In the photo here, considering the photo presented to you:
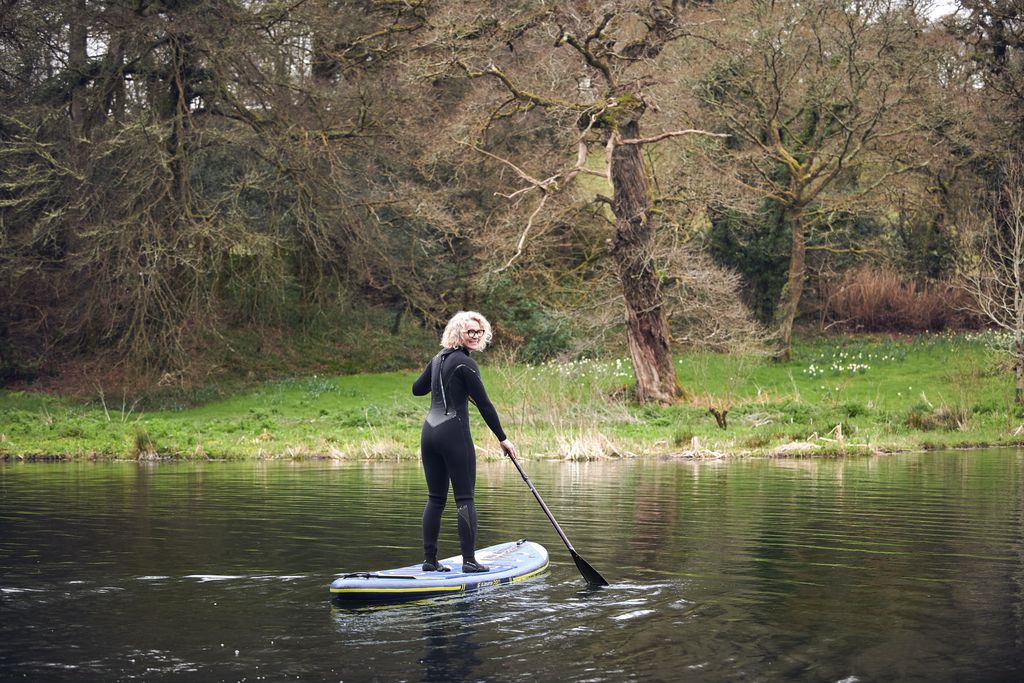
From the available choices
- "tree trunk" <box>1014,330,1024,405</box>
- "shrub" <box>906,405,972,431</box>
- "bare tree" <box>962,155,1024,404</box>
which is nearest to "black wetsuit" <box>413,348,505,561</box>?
"shrub" <box>906,405,972,431</box>

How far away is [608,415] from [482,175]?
1283cm

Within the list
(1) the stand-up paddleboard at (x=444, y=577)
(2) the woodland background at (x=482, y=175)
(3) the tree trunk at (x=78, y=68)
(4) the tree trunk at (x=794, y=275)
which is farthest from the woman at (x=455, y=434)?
(4) the tree trunk at (x=794, y=275)

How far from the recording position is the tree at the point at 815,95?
3241cm

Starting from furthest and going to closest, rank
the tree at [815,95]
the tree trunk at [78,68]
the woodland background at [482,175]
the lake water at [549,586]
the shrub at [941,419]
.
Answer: the tree at [815,95] → the tree trunk at [78,68] → the woodland background at [482,175] → the shrub at [941,419] → the lake water at [549,586]

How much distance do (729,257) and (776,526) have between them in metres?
26.7

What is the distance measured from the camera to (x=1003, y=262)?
28781mm

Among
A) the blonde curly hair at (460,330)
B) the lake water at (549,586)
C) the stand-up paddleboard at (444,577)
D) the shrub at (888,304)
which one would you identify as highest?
the shrub at (888,304)

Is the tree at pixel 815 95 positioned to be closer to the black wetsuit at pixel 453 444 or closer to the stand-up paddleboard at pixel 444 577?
the stand-up paddleboard at pixel 444 577

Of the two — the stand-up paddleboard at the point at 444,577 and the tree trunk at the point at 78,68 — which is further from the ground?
the tree trunk at the point at 78,68

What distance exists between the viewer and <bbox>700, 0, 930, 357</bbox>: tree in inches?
1276

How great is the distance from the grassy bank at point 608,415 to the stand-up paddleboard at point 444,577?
10.6m

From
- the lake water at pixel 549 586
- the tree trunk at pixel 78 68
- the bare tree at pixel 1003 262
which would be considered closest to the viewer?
the lake water at pixel 549 586

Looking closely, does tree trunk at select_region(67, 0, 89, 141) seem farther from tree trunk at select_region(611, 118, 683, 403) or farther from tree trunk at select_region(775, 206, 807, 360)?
tree trunk at select_region(775, 206, 807, 360)

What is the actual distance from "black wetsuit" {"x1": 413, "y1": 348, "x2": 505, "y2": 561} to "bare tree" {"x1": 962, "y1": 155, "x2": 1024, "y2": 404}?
18.7 metres
